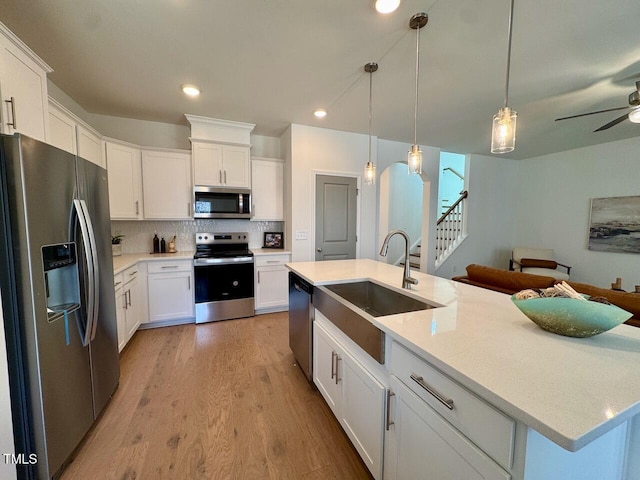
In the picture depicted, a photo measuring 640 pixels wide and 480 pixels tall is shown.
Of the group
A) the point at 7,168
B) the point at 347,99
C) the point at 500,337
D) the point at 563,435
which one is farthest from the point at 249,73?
the point at 563,435

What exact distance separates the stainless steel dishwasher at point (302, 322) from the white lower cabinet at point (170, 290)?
1637 mm

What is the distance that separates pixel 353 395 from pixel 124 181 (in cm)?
343

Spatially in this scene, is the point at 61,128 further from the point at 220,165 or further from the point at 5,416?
the point at 5,416

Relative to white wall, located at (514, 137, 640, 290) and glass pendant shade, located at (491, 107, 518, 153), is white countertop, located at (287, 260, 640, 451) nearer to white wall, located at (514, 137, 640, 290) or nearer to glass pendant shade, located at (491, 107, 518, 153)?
glass pendant shade, located at (491, 107, 518, 153)

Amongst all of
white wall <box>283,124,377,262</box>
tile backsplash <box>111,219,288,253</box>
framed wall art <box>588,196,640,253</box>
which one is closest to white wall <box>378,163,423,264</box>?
white wall <box>283,124,377,262</box>

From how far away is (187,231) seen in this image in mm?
3643

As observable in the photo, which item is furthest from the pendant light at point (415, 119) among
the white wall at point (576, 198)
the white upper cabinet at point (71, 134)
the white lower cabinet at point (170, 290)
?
the white wall at point (576, 198)

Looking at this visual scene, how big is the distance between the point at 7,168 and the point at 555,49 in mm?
3568

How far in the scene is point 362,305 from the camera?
1990mm

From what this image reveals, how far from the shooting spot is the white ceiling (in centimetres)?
160

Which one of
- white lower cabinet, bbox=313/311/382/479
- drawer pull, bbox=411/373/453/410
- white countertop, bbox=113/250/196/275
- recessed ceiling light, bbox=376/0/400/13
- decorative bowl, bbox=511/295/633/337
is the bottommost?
white lower cabinet, bbox=313/311/382/479

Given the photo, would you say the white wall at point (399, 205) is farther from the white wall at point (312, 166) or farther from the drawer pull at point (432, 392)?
the drawer pull at point (432, 392)

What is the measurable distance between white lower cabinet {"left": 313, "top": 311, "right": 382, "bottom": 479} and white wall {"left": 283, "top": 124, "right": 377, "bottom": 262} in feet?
6.35

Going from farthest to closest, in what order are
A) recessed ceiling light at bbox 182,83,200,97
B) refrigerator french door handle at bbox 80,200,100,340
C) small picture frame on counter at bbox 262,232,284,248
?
small picture frame on counter at bbox 262,232,284,248, recessed ceiling light at bbox 182,83,200,97, refrigerator french door handle at bbox 80,200,100,340
